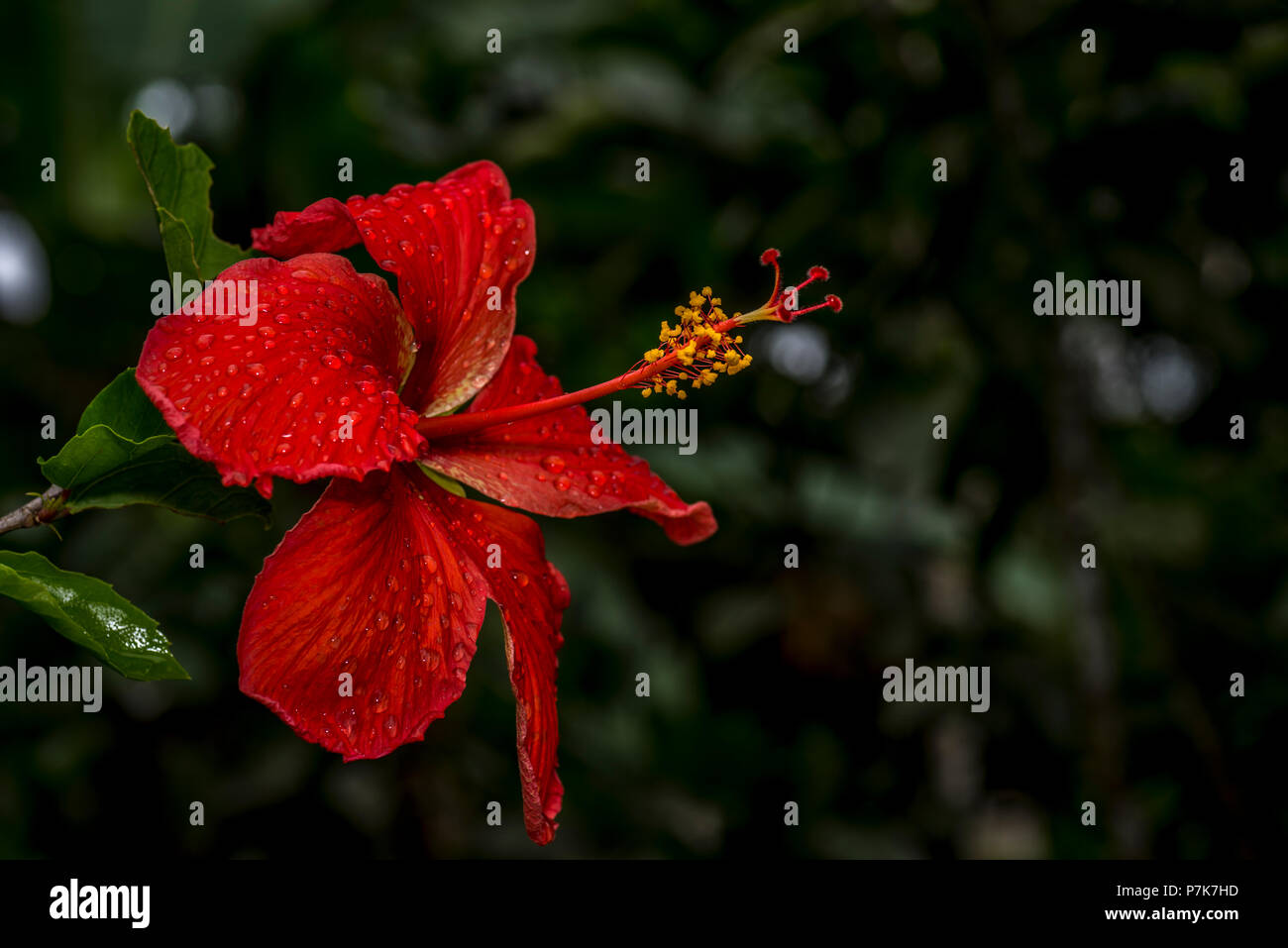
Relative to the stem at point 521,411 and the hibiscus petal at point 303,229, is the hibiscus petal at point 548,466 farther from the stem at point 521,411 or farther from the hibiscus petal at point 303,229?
the hibiscus petal at point 303,229

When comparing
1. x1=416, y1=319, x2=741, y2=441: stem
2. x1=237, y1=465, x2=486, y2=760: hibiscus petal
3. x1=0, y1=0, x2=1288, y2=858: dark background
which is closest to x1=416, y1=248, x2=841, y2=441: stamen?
x1=416, y1=319, x2=741, y2=441: stem

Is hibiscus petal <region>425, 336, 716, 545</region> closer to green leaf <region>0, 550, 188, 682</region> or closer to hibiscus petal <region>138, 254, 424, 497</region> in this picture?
hibiscus petal <region>138, 254, 424, 497</region>

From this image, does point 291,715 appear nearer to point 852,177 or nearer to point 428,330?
point 428,330

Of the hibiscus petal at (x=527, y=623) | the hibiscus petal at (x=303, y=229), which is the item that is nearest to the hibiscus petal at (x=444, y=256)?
the hibiscus petal at (x=303, y=229)

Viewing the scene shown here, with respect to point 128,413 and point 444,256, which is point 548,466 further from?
point 128,413

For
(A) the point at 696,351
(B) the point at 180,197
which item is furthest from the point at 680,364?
(B) the point at 180,197

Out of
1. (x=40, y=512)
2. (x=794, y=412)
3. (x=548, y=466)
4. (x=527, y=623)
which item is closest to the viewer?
(x=40, y=512)
